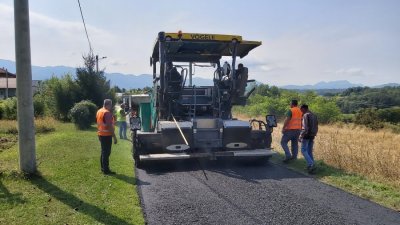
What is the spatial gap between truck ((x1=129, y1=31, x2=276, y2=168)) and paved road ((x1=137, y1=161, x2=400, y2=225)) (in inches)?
20.9

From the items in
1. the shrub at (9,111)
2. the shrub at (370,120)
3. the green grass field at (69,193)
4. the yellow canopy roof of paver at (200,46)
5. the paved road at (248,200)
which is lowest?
the shrub at (370,120)

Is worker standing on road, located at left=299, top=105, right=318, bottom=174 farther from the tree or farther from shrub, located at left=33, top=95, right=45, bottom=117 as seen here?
shrub, located at left=33, top=95, right=45, bottom=117

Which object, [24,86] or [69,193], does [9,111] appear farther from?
[69,193]

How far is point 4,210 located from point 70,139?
28.7 feet

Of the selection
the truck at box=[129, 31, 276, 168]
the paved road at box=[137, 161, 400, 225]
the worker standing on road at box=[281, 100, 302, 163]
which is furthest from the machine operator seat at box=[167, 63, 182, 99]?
the worker standing on road at box=[281, 100, 302, 163]

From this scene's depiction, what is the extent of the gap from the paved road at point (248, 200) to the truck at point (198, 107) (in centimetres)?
53

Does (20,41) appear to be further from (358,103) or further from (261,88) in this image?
(358,103)

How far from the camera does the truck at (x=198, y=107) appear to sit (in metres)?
8.97

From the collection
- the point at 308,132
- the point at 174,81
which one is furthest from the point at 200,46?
the point at 308,132

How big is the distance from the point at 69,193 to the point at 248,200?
299cm

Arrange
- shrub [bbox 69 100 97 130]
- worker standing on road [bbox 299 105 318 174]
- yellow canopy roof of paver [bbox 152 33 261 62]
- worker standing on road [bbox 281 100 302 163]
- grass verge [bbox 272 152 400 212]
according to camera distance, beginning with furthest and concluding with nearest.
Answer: shrub [bbox 69 100 97 130], worker standing on road [bbox 281 100 302 163], yellow canopy roof of paver [bbox 152 33 261 62], worker standing on road [bbox 299 105 318 174], grass verge [bbox 272 152 400 212]

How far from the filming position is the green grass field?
544 centimetres

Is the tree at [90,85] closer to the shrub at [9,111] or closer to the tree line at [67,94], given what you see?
the tree line at [67,94]

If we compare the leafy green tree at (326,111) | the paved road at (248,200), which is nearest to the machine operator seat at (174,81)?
the paved road at (248,200)
